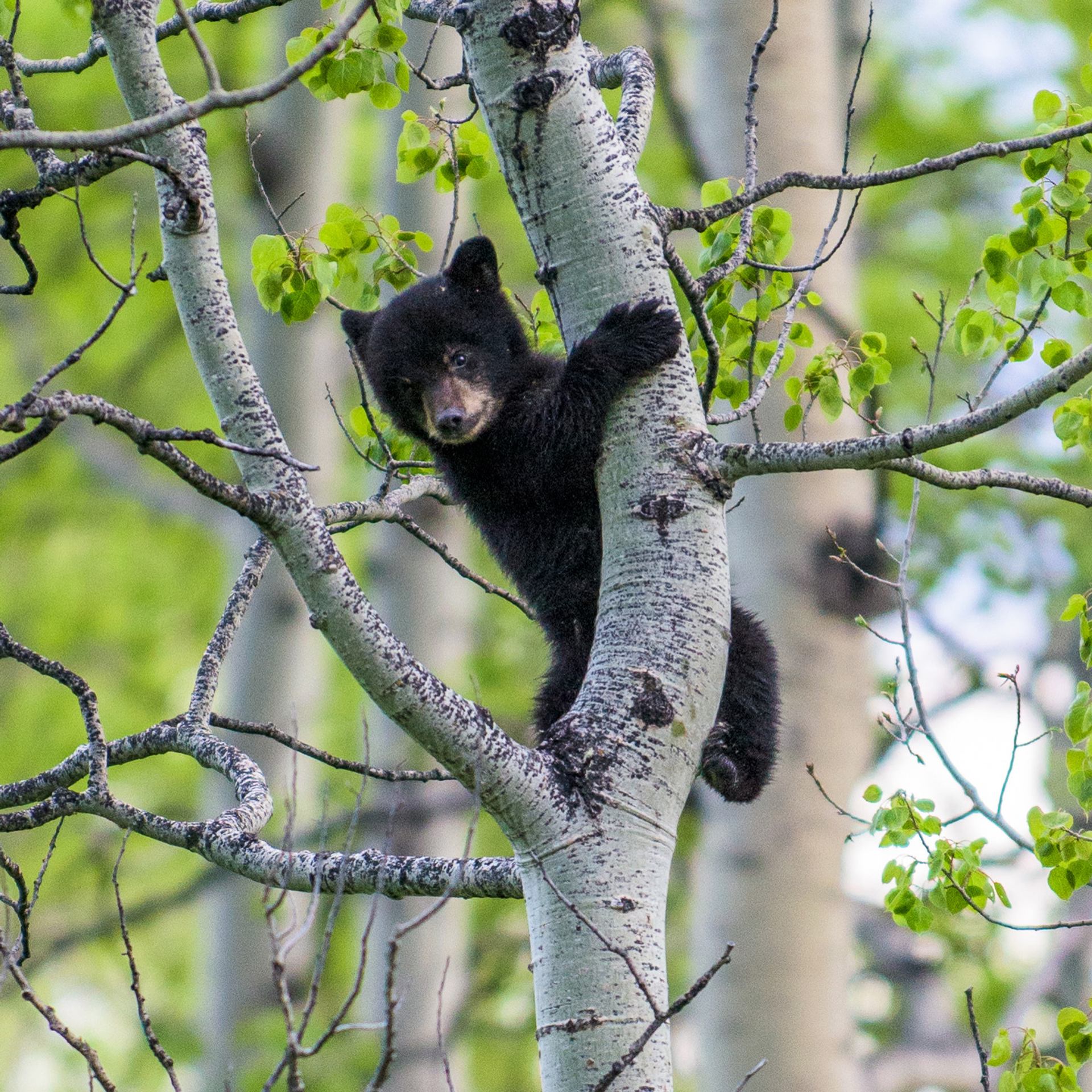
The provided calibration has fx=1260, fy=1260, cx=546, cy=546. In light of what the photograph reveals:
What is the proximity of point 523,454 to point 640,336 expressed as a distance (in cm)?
118

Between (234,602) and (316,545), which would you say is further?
(234,602)

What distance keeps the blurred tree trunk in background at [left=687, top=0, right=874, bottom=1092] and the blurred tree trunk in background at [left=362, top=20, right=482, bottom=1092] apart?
216cm

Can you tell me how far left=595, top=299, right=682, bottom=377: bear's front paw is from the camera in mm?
2861

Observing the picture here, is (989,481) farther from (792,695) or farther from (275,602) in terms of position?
(275,602)

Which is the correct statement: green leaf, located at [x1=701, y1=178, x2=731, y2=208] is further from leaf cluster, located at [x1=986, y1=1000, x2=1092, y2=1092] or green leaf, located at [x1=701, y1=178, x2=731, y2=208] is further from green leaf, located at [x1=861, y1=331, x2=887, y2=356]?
leaf cluster, located at [x1=986, y1=1000, x2=1092, y2=1092]

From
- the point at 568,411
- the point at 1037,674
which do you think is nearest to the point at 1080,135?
the point at 568,411

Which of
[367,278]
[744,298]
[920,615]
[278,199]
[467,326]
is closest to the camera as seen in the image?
[367,278]

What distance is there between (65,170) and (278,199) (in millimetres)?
6304

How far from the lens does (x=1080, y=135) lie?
2820 millimetres

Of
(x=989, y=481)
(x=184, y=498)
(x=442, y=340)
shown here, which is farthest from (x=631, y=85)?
(x=184, y=498)

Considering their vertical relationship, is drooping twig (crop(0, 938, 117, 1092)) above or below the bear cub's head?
below

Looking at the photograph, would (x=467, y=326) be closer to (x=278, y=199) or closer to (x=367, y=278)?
(x=367, y=278)

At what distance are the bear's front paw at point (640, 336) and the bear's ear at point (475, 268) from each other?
1865 millimetres

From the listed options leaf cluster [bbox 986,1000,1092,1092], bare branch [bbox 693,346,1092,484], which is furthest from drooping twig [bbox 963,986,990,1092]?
bare branch [bbox 693,346,1092,484]
